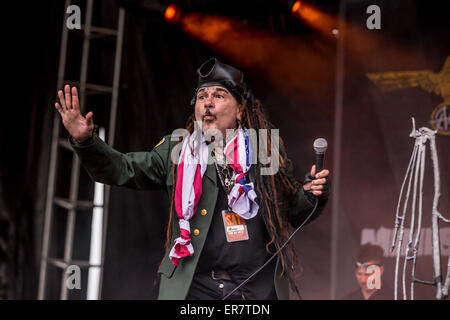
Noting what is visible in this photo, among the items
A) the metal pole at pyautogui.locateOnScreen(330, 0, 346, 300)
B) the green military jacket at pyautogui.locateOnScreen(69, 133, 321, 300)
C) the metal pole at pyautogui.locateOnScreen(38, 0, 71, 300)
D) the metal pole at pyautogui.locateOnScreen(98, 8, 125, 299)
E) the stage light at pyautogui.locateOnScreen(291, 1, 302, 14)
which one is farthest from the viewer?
the metal pole at pyautogui.locateOnScreen(330, 0, 346, 300)

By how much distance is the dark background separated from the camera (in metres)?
4.62

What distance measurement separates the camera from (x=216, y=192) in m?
2.89

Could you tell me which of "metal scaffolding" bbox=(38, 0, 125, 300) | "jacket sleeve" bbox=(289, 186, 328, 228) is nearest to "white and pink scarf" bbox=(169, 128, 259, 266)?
"jacket sleeve" bbox=(289, 186, 328, 228)

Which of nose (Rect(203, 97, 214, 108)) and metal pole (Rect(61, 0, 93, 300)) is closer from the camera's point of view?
nose (Rect(203, 97, 214, 108))

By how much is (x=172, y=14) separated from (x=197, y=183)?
2.35 metres

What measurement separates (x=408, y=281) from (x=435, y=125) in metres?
1.09

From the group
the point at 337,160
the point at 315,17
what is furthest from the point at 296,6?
the point at 337,160

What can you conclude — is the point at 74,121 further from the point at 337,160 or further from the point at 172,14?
the point at 337,160

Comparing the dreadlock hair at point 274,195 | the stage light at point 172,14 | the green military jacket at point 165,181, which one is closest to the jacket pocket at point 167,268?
the green military jacket at point 165,181

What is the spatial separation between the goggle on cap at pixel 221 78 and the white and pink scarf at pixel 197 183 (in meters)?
0.22

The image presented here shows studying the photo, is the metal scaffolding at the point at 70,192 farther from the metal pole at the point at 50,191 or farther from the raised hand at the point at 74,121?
the raised hand at the point at 74,121

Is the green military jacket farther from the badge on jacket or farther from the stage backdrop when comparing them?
the stage backdrop
